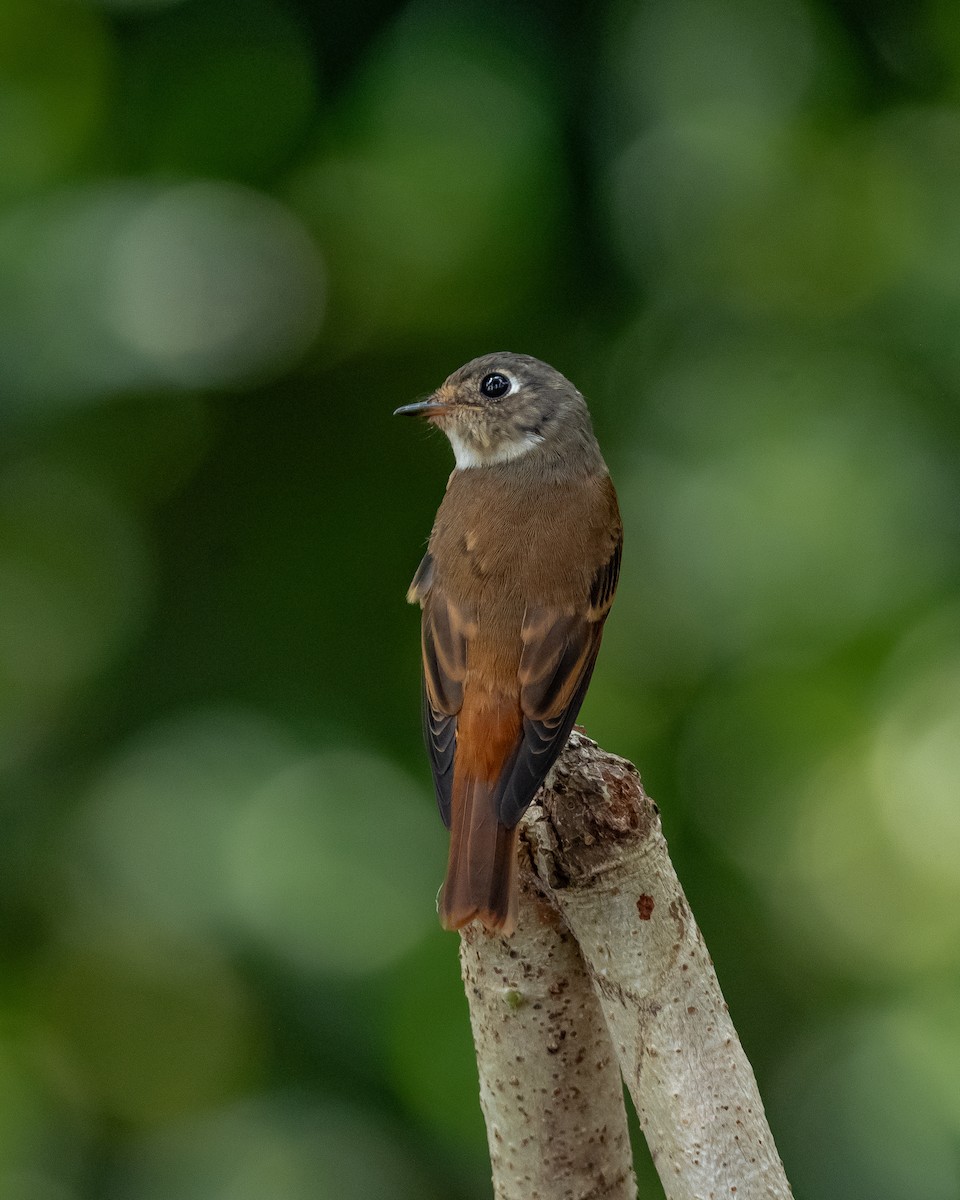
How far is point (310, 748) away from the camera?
3.74 metres

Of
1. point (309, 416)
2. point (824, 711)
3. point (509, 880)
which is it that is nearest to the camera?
point (509, 880)

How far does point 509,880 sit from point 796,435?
6.86 ft

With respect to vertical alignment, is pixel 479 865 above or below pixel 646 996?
above

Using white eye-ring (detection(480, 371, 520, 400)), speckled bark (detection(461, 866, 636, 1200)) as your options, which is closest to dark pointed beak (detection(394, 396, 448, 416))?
white eye-ring (detection(480, 371, 520, 400))

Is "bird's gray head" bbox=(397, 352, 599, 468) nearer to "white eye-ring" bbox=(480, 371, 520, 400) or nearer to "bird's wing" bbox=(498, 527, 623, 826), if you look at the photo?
"white eye-ring" bbox=(480, 371, 520, 400)

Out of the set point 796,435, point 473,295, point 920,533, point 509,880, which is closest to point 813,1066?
point 920,533

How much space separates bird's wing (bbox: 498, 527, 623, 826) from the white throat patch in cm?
44

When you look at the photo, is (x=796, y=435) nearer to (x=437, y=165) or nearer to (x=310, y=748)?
(x=437, y=165)

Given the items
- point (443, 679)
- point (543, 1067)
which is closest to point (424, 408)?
point (443, 679)

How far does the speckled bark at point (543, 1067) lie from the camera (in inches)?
75.0

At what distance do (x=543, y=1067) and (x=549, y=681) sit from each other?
77cm

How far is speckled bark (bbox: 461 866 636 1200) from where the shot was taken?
191 cm

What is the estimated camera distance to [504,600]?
2.60 m

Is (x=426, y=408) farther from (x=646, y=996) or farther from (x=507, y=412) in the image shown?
(x=646, y=996)
